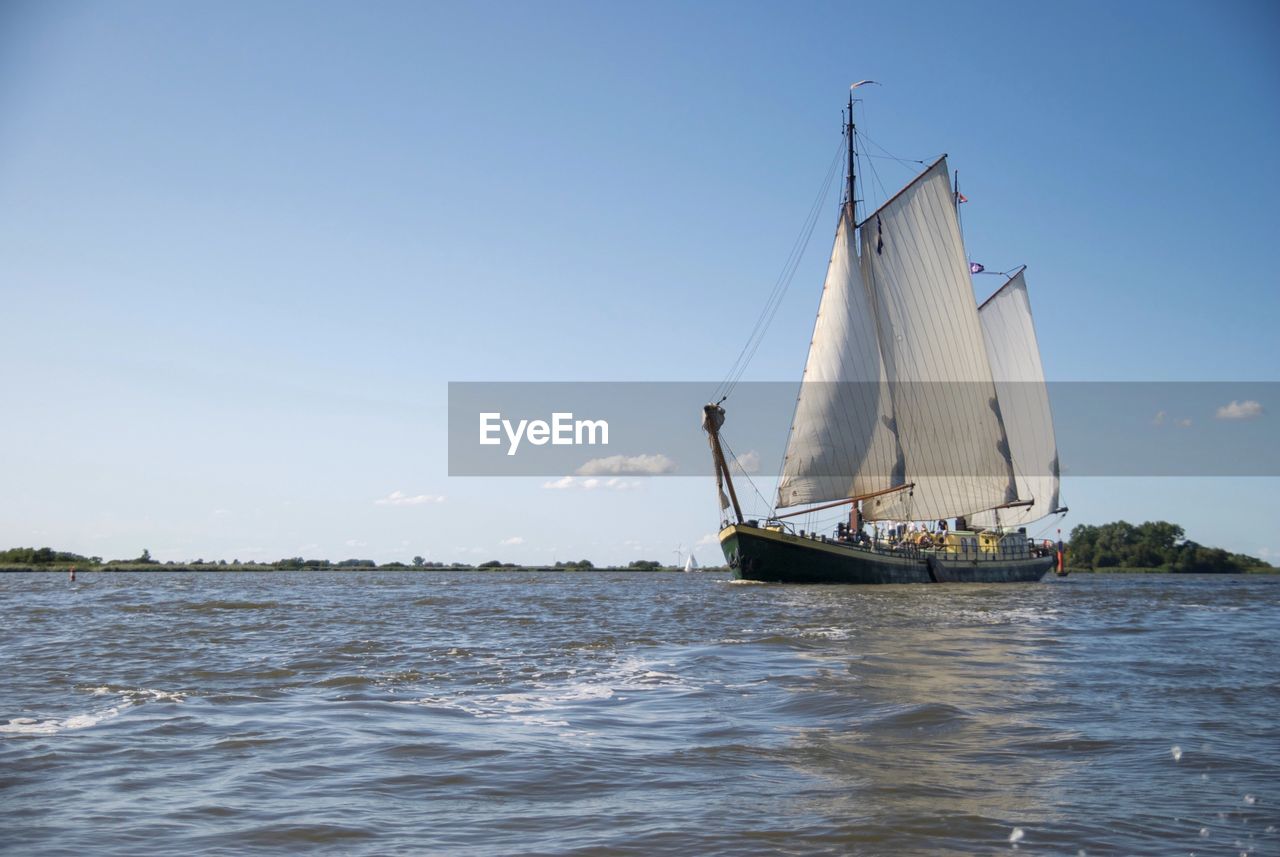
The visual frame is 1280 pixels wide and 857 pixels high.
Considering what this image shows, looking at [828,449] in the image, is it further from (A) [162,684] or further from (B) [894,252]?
(A) [162,684]

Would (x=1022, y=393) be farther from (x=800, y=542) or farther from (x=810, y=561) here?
(x=800, y=542)

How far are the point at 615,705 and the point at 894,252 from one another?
53.5 m

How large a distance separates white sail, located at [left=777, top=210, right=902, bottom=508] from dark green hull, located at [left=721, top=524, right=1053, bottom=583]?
12.5 feet

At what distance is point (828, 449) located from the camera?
196ft

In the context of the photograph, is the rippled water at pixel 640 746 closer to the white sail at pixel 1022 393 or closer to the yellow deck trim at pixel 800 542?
the yellow deck trim at pixel 800 542

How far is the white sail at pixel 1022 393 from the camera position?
8044 cm

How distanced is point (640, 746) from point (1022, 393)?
76877 millimetres

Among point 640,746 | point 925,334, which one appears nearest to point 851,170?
point 925,334

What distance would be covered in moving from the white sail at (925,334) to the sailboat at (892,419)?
0.08 meters

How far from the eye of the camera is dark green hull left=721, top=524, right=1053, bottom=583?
56906mm

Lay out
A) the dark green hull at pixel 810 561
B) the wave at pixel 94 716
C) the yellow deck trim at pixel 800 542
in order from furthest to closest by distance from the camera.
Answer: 1. the dark green hull at pixel 810 561
2. the yellow deck trim at pixel 800 542
3. the wave at pixel 94 716

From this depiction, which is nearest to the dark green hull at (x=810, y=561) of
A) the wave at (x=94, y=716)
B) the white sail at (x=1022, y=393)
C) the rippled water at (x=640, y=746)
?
the white sail at (x=1022, y=393)

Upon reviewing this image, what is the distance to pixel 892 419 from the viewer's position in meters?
61.5

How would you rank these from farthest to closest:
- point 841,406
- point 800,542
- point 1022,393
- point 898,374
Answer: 1. point 1022,393
2. point 898,374
3. point 841,406
4. point 800,542
